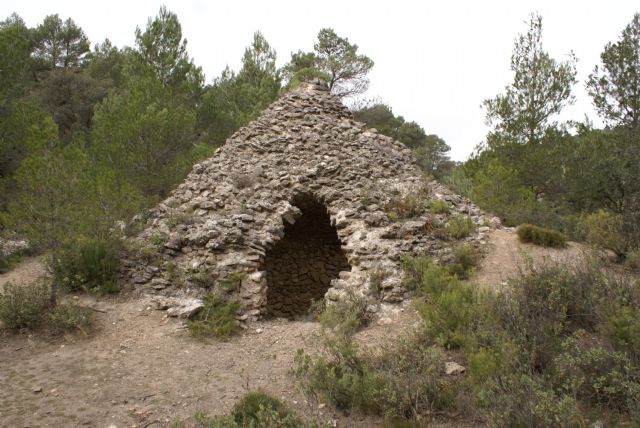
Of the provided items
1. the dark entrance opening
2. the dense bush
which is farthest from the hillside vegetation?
the dark entrance opening

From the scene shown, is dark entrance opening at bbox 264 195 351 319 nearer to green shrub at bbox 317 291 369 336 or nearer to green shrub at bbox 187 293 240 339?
green shrub at bbox 187 293 240 339

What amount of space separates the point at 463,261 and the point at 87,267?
20.8 ft

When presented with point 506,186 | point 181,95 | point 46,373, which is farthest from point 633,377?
point 181,95

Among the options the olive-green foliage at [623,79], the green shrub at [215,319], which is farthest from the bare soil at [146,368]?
the olive-green foliage at [623,79]

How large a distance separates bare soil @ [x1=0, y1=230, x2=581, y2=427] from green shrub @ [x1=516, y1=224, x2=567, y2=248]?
97 centimetres

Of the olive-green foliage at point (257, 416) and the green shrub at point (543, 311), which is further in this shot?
the green shrub at point (543, 311)

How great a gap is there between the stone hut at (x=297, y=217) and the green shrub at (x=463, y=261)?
0.23 meters

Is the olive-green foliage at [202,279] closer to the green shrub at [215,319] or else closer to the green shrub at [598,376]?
the green shrub at [215,319]

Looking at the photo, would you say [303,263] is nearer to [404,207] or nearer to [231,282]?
[404,207]

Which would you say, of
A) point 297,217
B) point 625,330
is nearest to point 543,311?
point 625,330

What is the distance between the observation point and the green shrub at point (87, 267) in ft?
23.4

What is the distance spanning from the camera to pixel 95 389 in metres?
4.80

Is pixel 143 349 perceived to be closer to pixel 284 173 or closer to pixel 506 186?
pixel 284 173

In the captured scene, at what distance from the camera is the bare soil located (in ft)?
14.3
